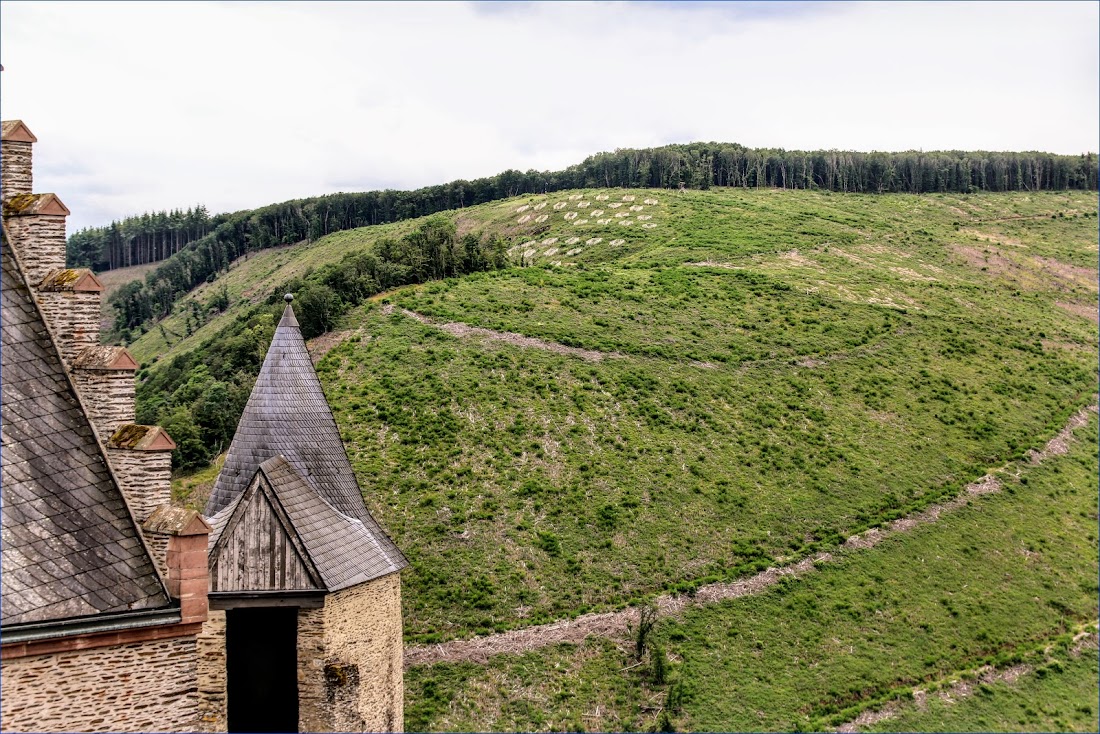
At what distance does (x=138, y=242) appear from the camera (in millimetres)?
176250

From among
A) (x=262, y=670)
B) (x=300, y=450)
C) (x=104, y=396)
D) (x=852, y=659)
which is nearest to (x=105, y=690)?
(x=104, y=396)

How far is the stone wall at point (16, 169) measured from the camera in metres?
9.34

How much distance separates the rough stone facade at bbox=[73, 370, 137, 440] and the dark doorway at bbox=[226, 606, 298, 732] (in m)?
7.11

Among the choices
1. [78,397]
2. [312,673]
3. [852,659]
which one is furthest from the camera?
[852,659]

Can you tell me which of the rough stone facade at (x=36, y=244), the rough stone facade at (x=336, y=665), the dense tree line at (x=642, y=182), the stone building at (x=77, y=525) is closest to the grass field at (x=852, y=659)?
the rough stone facade at (x=336, y=665)

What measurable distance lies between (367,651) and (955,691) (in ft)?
67.4

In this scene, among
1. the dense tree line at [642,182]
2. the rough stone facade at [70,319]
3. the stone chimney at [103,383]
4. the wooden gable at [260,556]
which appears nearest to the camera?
the stone chimney at [103,383]

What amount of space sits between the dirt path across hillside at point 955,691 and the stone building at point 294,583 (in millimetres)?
15158

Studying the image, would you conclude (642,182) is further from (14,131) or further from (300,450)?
(14,131)

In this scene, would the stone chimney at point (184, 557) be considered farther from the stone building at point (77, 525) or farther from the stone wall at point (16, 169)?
the stone wall at point (16, 169)

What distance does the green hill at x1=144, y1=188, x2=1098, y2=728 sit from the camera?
2738cm

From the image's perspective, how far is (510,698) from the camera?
2389cm

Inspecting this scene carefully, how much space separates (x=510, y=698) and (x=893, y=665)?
13.3 meters

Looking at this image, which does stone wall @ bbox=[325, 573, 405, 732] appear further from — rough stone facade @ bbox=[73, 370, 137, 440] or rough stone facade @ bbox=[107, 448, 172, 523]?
rough stone facade @ bbox=[73, 370, 137, 440]
